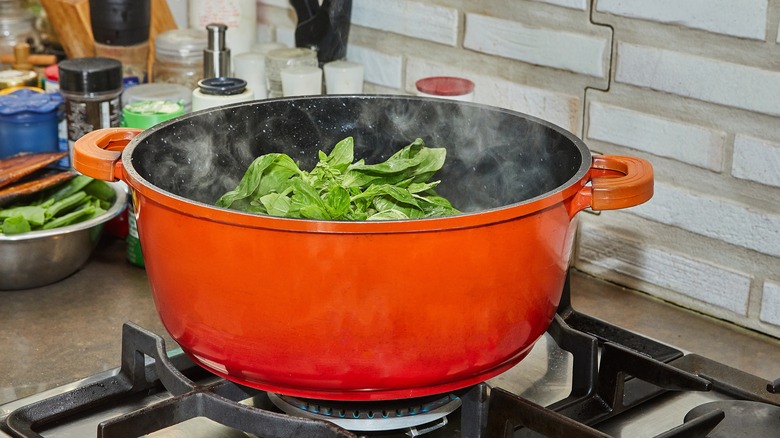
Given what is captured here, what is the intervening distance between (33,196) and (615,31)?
2.54 ft

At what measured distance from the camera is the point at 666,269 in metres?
1.21

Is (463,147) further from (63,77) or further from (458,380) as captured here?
(63,77)

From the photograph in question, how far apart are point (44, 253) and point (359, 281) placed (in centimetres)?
63

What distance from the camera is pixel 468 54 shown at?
1380 millimetres

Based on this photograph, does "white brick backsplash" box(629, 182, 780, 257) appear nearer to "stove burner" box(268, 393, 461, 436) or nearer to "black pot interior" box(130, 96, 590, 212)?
"black pot interior" box(130, 96, 590, 212)

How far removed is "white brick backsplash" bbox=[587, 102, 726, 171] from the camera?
3.71ft

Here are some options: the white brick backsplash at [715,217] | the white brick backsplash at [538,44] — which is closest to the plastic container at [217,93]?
the white brick backsplash at [538,44]

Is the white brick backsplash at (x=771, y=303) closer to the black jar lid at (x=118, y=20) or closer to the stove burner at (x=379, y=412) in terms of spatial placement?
the stove burner at (x=379, y=412)

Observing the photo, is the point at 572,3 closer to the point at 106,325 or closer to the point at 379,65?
the point at 379,65

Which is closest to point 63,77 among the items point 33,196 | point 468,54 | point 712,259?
point 33,196

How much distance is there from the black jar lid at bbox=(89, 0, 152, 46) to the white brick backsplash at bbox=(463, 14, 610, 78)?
0.58 metres

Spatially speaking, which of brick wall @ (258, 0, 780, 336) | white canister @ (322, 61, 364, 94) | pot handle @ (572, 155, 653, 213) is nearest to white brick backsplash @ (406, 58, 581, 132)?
brick wall @ (258, 0, 780, 336)

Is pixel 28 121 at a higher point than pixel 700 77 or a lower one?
lower

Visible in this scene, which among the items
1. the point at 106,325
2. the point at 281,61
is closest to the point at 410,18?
the point at 281,61
